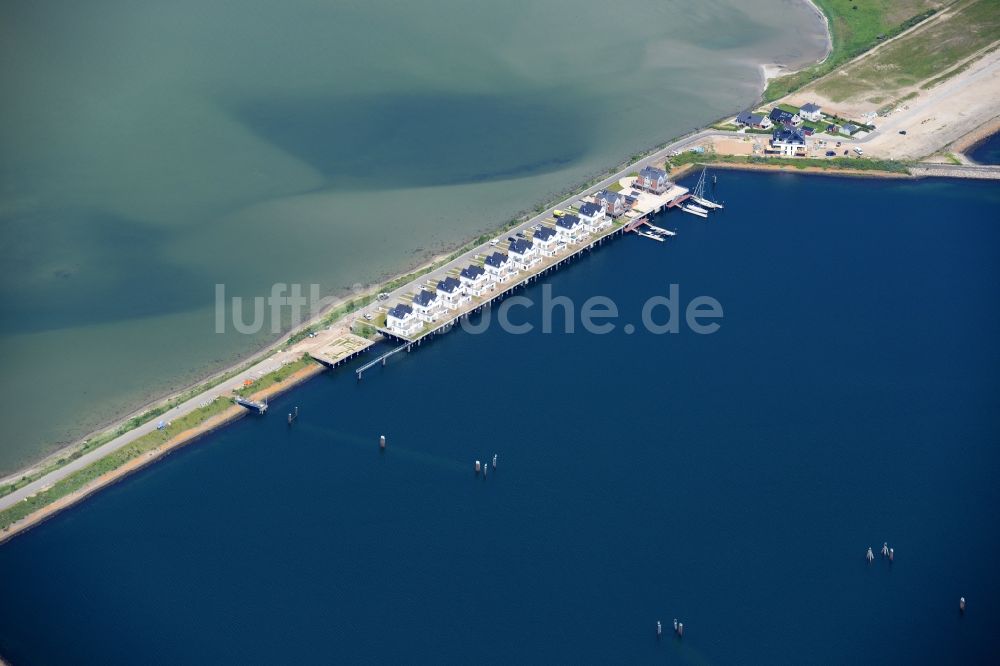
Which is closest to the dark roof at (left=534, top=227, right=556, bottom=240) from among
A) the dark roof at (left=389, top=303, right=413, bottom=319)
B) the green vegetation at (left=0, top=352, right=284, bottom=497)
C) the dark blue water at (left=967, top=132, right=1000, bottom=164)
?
the dark roof at (left=389, top=303, right=413, bottom=319)

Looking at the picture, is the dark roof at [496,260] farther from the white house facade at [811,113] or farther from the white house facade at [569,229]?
the white house facade at [811,113]

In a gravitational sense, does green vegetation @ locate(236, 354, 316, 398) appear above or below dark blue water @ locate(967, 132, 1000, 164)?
below

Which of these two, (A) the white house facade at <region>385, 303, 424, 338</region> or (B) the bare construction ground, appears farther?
(B) the bare construction ground

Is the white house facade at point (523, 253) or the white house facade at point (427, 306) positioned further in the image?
the white house facade at point (523, 253)

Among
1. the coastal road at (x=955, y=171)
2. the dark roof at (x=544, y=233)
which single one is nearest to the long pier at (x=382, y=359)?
the dark roof at (x=544, y=233)

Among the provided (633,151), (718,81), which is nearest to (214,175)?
(633,151)

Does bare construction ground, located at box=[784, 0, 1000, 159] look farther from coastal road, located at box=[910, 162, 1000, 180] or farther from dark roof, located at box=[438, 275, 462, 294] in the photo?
dark roof, located at box=[438, 275, 462, 294]

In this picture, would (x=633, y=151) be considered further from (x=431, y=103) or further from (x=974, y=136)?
(x=974, y=136)

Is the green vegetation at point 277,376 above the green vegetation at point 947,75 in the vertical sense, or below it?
below
